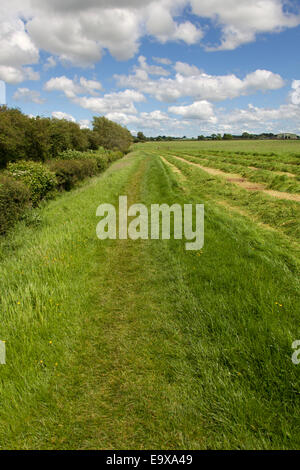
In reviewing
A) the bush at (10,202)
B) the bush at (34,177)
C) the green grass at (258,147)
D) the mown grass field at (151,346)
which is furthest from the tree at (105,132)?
the mown grass field at (151,346)

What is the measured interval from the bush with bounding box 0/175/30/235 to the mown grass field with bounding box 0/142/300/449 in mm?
1864

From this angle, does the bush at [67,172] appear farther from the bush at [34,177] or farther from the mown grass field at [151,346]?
the mown grass field at [151,346]

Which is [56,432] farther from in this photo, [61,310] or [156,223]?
[156,223]

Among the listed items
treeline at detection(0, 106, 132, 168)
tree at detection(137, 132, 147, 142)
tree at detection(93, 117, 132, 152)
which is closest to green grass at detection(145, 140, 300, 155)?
tree at detection(93, 117, 132, 152)

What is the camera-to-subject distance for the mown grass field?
7.97 feet

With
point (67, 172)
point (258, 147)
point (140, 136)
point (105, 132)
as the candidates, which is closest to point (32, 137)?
point (67, 172)

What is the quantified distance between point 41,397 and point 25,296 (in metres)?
1.84

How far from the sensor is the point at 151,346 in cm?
353

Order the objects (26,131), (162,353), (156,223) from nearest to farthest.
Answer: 1. (162,353)
2. (156,223)
3. (26,131)

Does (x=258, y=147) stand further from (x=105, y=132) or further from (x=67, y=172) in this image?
(x=67, y=172)

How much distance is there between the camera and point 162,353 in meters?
3.38
